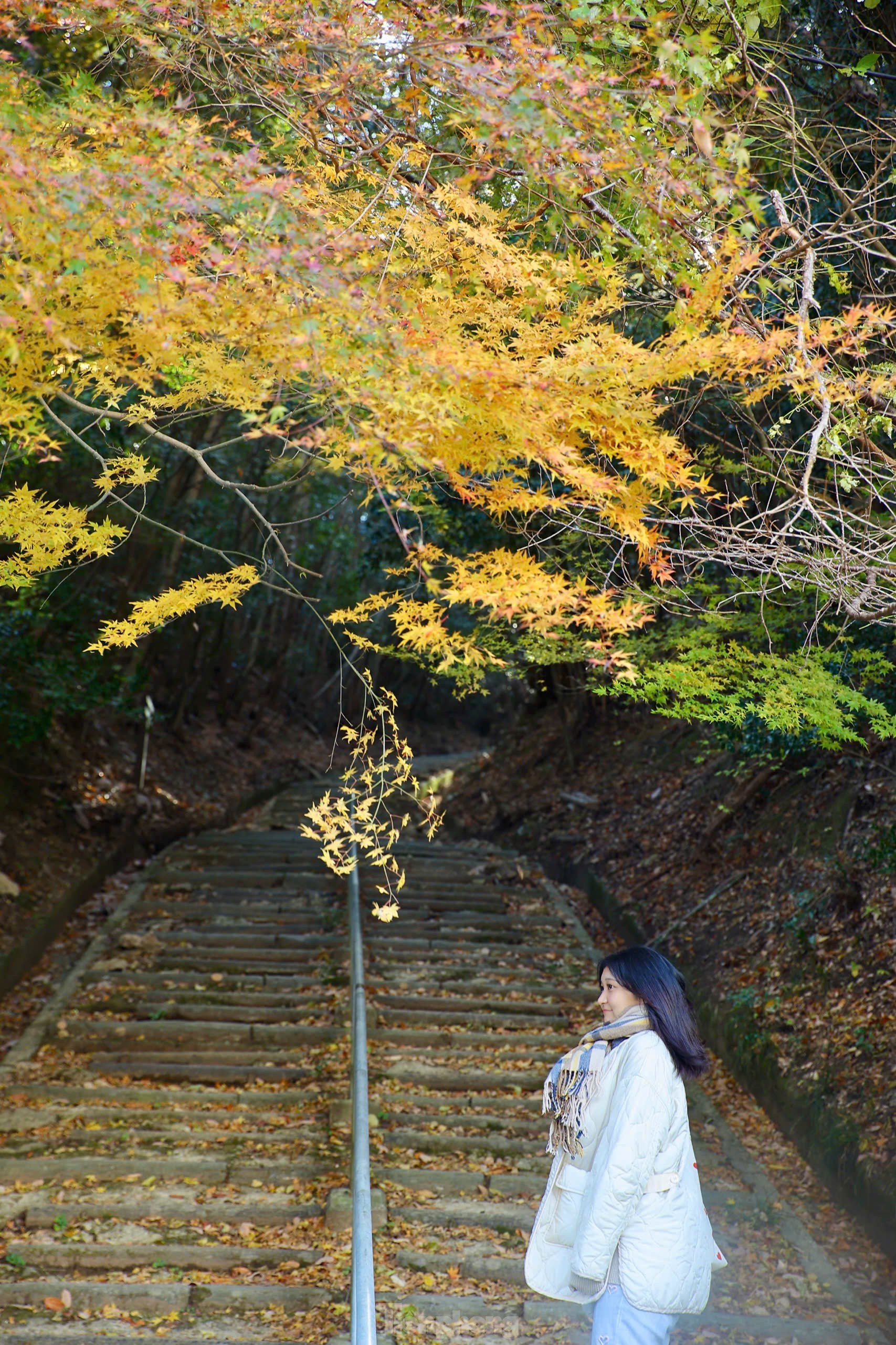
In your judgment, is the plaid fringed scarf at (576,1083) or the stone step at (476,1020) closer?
the plaid fringed scarf at (576,1083)

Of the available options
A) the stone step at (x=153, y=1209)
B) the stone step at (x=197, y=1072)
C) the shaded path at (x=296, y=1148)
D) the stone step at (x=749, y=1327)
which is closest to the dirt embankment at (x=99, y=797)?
the shaded path at (x=296, y=1148)

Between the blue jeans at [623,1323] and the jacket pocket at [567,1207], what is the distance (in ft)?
0.55

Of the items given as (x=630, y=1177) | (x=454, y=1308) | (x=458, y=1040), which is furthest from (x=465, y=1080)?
(x=630, y=1177)

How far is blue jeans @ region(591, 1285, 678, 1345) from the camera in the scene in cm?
271

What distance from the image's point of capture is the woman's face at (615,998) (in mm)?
2932

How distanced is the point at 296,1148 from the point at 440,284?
4.69m

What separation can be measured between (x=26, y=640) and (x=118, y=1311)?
22.1ft

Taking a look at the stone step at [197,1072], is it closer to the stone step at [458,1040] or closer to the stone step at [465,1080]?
the stone step at [465,1080]

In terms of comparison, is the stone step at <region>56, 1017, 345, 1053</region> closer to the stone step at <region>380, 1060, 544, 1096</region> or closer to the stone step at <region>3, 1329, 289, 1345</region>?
the stone step at <region>380, 1060, 544, 1096</region>

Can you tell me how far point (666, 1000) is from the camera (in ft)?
9.48

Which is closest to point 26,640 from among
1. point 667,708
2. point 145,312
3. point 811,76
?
point 667,708

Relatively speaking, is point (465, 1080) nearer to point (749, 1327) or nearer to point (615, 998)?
point (749, 1327)

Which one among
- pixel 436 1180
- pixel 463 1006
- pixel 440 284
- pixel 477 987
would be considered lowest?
pixel 477 987

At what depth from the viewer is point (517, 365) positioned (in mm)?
3795
